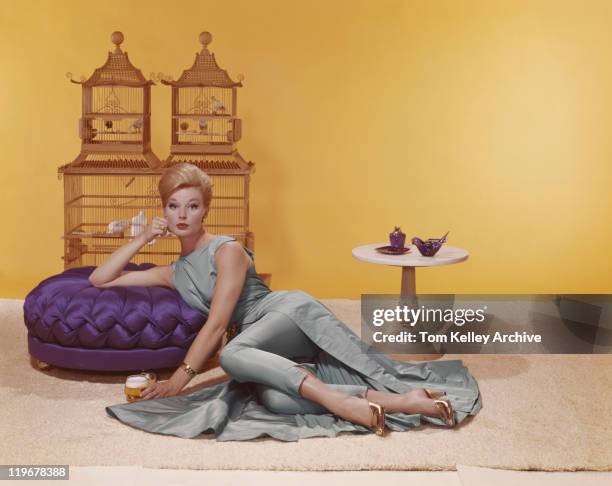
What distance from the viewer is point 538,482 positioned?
142 inches

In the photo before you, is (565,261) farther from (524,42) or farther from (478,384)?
(478,384)

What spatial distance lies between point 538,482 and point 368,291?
3.40 metres

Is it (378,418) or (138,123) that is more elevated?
(138,123)

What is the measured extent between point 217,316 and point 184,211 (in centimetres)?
55

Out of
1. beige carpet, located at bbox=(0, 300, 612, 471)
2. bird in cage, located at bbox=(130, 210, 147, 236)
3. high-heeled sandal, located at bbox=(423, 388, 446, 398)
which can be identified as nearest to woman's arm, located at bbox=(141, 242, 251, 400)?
beige carpet, located at bbox=(0, 300, 612, 471)

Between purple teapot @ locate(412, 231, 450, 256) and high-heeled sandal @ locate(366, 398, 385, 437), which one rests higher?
purple teapot @ locate(412, 231, 450, 256)

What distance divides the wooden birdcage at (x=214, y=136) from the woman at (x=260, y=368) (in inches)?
54.6

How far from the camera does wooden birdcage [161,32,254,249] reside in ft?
19.8

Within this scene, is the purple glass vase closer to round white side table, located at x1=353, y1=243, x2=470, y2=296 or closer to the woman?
round white side table, located at x1=353, y1=243, x2=470, y2=296

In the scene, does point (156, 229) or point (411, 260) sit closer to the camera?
point (156, 229)

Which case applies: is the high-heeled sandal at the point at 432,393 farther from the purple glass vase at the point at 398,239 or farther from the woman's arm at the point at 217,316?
the purple glass vase at the point at 398,239

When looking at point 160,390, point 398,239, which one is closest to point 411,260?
point 398,239

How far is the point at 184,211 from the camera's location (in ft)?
15.1

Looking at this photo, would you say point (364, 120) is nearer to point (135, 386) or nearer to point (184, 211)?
point (184, 211)
